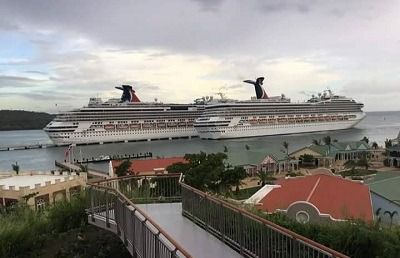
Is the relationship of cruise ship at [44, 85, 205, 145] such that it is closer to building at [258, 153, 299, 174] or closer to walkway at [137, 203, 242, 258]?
building at [258, 153, 299, 174]

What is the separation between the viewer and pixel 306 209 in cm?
1351

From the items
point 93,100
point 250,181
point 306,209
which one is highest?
point 93,100

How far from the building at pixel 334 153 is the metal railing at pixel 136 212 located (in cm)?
4010

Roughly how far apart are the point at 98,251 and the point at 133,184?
109 inches

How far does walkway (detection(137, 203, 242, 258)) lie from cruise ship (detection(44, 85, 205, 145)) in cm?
7961

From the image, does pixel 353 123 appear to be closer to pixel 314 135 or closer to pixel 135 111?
pixel 314 135

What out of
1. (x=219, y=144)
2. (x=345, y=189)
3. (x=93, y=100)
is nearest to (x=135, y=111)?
(x=93, y=100)

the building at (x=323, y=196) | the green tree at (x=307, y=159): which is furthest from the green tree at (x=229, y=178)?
the green tree at (x=307, y=159)

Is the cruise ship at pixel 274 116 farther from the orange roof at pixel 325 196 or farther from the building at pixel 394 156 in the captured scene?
the orange roof at pixel 325 196

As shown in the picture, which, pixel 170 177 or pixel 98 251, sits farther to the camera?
pixel 170 177

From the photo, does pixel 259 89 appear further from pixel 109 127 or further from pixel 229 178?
pixel 229 178

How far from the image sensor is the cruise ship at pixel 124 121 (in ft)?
280

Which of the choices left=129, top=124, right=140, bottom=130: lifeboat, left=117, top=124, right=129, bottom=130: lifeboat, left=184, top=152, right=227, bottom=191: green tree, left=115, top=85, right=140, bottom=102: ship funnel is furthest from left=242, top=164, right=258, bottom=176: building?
left=115, top=85, right=140, bottom=102: ship funnel

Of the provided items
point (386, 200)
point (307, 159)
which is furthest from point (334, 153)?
point (386, 200)
